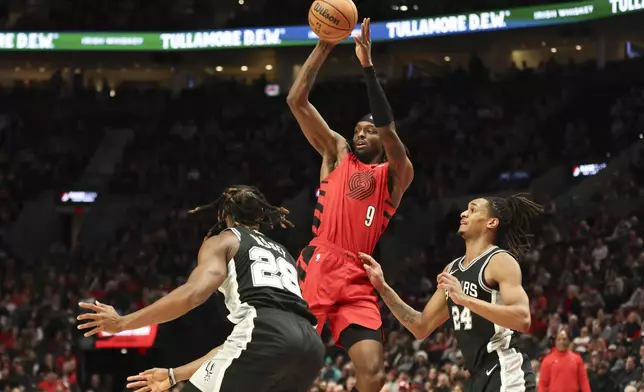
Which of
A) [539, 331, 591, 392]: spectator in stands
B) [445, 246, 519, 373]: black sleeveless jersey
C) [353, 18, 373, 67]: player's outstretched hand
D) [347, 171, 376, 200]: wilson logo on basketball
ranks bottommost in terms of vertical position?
[539, 331, 591, 392]: spectator in stands

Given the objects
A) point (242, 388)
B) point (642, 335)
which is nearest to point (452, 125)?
point (642, 335)

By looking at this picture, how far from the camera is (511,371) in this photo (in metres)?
5.98

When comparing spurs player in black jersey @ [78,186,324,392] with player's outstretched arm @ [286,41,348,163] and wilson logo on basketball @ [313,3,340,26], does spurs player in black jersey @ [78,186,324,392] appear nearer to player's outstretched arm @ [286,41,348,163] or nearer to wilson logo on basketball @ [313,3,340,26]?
player's outstretched arm @ [286,41,348,163]

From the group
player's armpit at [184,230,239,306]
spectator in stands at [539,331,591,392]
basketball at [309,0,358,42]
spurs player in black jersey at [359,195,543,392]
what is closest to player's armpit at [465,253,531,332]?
spurs player in black jersey at [359,195,543,392]

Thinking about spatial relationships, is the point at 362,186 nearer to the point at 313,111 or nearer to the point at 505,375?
the point at 313,111

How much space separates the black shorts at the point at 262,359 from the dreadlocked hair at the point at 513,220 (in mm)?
1547

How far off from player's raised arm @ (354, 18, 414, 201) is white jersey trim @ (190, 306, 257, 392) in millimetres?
1697

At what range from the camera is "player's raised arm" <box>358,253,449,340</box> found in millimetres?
6586

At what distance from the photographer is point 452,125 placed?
81.8 ft

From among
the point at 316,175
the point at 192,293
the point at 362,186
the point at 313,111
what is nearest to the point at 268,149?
the point at 316,175

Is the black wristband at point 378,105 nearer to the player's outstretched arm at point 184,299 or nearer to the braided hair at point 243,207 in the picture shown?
the braided hair at point 243,207

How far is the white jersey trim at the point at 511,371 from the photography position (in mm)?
5926

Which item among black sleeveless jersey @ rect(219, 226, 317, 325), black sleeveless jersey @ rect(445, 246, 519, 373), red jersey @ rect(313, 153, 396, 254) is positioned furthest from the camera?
red jersey @ rect(313, 153, 396, 254)

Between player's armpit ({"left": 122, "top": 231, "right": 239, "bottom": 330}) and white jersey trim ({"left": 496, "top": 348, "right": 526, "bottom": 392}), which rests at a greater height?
player's armpit ({"left": 122, "top": 231, "right": 239, "bottom": 330})
